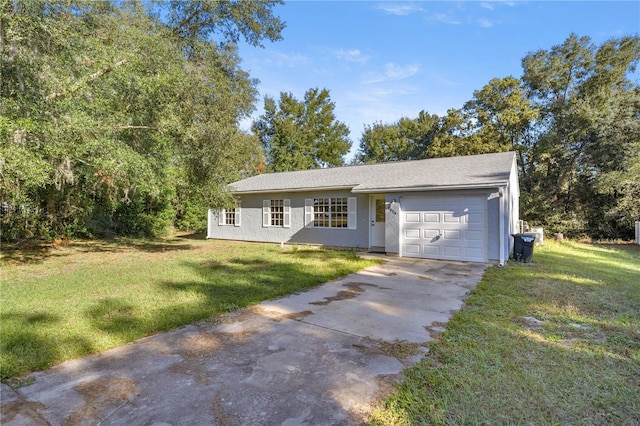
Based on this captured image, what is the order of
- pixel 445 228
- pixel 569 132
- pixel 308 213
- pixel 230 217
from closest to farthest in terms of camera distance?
pixel 445 228 < pixel 308 213 < pixel 230 217 < pixel 569 132

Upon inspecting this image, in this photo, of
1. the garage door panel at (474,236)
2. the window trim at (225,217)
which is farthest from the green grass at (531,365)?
the window trim at (225,217)

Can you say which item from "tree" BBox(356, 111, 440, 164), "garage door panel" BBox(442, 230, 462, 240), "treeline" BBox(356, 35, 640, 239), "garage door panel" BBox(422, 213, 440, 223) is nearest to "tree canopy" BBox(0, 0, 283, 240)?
"garage door panel" BBox(422, 213, 440, 223)

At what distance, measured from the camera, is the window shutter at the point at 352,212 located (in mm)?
12492

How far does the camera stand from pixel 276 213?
48.8ft

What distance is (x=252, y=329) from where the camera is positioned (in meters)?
4.17

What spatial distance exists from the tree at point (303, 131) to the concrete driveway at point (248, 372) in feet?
87.6

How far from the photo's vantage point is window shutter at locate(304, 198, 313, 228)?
1377 centimetres

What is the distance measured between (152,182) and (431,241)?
7725mm

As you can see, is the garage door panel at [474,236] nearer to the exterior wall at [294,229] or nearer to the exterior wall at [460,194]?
the exterior wall at [460,194]

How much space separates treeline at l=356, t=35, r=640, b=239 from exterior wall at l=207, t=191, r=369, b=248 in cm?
1183

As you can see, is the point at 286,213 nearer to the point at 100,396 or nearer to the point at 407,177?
the point at 407,177

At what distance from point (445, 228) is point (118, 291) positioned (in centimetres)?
818

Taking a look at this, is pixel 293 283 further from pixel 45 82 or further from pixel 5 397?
pixel 45 82

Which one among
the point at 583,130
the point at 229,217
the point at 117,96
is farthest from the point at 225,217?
the point at 583,130
